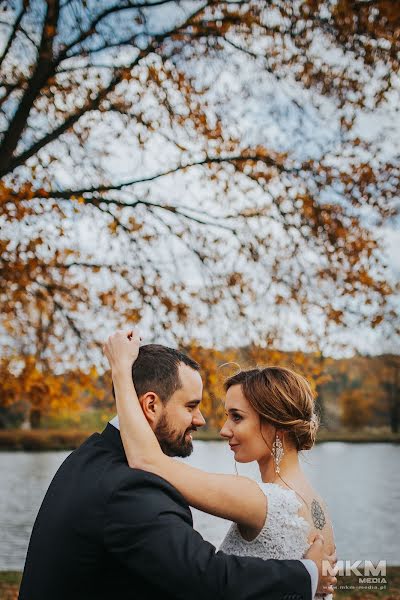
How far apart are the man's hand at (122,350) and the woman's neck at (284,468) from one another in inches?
33.8

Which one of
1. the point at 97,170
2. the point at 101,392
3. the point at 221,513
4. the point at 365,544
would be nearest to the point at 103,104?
the point at 97,170

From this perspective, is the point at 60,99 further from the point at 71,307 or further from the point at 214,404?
the point at 214,404

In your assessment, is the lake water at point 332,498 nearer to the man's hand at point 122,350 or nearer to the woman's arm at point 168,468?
the woman's arm at point 168,468

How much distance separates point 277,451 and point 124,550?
Answer: 3.86ft

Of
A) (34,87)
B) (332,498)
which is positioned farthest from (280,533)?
(332,498)

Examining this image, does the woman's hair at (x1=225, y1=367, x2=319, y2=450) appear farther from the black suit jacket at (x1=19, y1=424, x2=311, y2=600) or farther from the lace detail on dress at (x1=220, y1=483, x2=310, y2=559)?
the black suit jacket at (x1=19, y1=424, x2=311, y2=600)

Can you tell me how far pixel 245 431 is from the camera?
124 inches

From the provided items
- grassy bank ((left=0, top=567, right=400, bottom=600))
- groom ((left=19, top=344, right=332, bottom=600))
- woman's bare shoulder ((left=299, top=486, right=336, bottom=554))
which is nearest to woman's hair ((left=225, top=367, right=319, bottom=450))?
woman's bare shoulder ((left=299, top=486, right=336, bottom=554))

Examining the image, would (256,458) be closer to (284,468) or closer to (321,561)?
(284,468)

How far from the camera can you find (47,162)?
900 centimetres

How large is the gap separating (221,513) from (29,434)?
39965 mm

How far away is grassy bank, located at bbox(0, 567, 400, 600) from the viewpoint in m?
9.34

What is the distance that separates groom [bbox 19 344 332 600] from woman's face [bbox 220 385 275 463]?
0.74 meters

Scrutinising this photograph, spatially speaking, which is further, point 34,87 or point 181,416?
point 34,87
